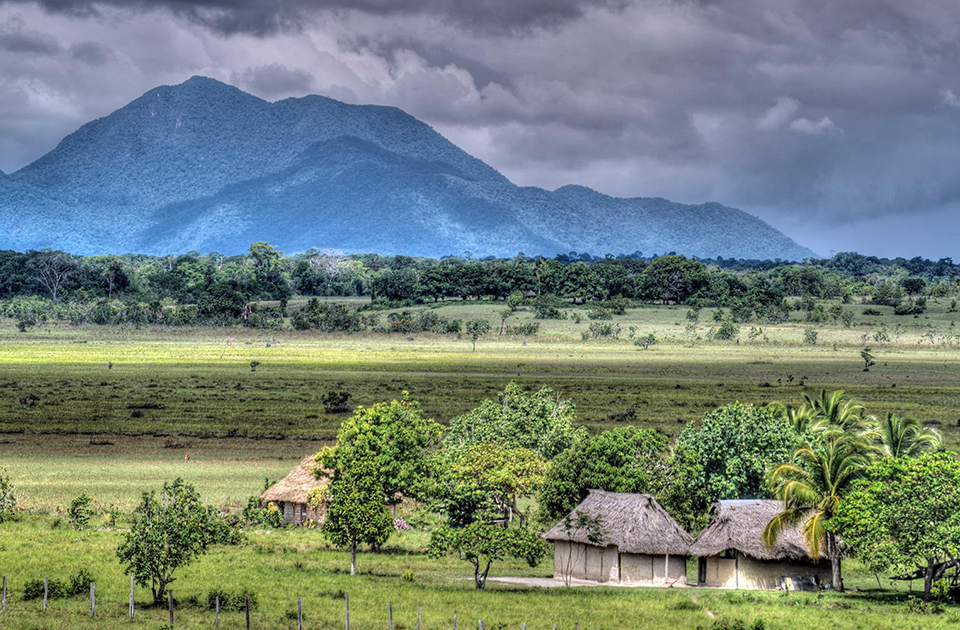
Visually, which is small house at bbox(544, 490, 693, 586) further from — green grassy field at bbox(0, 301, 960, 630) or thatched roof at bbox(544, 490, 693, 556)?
green grassy field at bbox(0, 301, 960, 630)

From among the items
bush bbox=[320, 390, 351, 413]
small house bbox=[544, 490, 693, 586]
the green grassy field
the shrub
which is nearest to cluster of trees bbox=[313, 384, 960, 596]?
the green grassy field

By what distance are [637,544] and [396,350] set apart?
12932 centimetres

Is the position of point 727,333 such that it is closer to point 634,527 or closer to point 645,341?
point 645,341

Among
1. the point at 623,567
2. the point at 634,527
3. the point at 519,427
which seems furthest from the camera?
the point at 519,427

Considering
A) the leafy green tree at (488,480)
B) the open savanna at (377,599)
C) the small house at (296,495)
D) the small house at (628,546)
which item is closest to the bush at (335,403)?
the small house at (296,495)

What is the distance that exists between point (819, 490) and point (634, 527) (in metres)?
7.73

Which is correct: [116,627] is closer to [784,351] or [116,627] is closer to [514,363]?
[514,363]

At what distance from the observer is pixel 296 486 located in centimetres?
5569

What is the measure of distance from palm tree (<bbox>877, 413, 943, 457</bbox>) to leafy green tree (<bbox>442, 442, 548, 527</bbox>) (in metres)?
15.5

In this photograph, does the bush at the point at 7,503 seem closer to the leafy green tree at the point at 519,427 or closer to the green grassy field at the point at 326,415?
the green grassy field at the point at 326,415

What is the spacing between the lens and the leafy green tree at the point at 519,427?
57719mm

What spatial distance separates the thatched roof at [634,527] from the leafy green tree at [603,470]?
2.83 m

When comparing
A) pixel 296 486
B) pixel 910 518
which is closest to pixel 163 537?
pixel 296 486

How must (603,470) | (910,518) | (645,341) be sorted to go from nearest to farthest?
(910,518) < (603,470) < (645,341)
